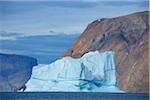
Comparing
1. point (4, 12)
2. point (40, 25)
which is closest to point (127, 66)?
point (40, 25)

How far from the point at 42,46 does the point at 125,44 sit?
2.97 ft

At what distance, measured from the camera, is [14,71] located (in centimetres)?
Answer: 516

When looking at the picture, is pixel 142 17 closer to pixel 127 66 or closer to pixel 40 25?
pixel 127 66

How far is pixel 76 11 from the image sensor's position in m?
5.27

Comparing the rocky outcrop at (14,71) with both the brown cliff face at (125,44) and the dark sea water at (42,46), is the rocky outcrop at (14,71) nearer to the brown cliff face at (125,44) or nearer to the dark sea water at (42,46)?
the dark sea water at (42,46)

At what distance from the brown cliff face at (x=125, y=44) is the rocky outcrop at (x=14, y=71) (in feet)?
1.31

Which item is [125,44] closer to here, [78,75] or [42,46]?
[78,75]

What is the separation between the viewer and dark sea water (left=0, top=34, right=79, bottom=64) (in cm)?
520

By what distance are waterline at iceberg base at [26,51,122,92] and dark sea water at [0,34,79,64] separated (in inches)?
3.1

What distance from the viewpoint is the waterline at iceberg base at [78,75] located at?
5.30 metres

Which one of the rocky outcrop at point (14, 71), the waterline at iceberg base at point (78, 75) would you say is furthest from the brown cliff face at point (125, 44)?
the rocky outcrop at point (14, 71)

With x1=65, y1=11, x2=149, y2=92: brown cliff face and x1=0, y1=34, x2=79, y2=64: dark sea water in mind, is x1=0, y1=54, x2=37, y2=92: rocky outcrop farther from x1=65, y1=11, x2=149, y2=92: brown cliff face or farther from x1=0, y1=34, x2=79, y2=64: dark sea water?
x1=65, y1=11, x2=149, y2=92: brown cliff face

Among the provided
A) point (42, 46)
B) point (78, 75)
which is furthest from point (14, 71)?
point (78, 75)

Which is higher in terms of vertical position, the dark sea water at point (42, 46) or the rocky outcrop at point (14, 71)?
the dark sea water at point (42, 46)
